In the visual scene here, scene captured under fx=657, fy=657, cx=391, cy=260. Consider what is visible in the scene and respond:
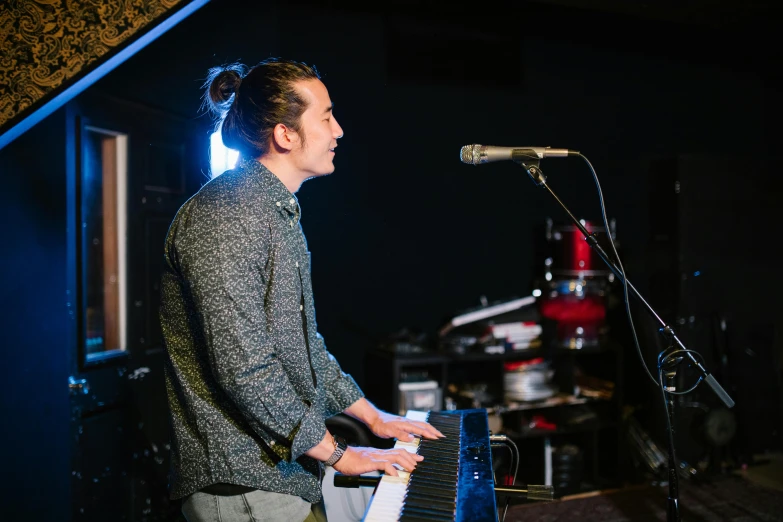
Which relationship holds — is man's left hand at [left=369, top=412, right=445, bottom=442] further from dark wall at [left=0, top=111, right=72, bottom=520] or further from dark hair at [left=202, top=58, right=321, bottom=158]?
dark wall at [left=0, top=111, right=72, bottom=520]

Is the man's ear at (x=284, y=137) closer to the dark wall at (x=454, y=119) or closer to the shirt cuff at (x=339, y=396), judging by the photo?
the shirt cuff at (x=339, y=396)

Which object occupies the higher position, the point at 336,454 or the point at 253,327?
the point at 253,327

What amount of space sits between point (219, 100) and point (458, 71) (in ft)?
9.80

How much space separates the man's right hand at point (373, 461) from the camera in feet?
5.32

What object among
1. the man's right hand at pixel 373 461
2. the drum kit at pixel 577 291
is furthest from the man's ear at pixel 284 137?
the drum kit at pixel 577 291

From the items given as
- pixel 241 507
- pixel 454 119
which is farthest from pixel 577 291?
pixel 241 507

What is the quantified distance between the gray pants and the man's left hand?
1.27 feet

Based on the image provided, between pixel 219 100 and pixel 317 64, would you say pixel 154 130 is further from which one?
pixel 219 100

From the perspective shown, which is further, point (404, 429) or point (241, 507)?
point (404, 429)

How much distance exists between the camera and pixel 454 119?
15.0ft

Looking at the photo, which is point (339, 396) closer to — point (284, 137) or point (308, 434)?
point (308, 434)

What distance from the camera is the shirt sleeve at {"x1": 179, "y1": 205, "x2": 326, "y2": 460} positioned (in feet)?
4.89

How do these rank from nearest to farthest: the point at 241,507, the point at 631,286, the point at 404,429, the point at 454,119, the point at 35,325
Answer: the point at 241,507 → the point at 404,429 → the point at 631,286 → the point at 35,325 → the point at 454,119

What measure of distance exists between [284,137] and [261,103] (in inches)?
4.4
